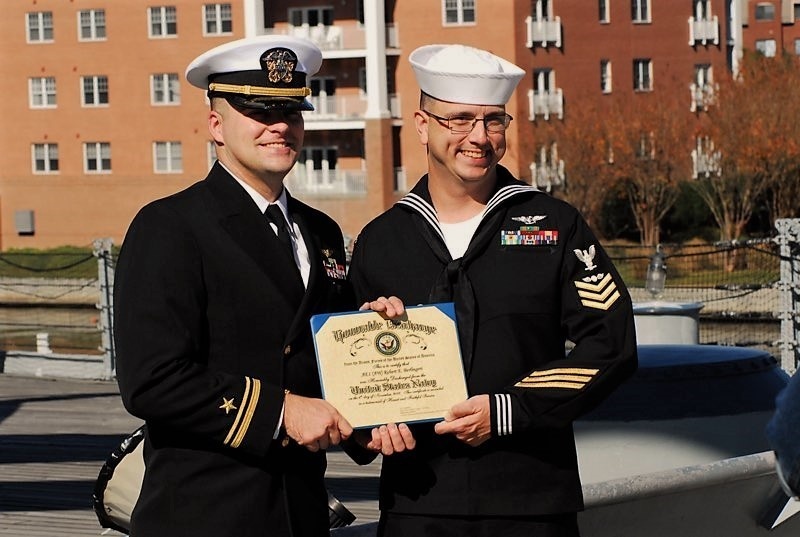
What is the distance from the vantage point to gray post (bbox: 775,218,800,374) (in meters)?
13.0

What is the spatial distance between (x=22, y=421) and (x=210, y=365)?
901cm

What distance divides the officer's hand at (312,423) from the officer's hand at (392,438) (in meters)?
0.08

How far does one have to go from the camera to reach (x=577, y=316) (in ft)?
13.2

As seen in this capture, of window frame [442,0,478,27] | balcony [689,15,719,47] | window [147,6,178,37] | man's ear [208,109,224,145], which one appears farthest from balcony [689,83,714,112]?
man's ear [208,109,224,145]

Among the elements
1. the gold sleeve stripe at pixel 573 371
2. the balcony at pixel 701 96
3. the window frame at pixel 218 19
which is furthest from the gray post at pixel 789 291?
the window frame at pixel 218 19

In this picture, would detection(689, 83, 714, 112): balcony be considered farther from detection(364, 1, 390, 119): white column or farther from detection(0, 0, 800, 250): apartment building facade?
detection(364, 1, 390, 119): white column

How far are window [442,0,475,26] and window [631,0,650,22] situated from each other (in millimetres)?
6324

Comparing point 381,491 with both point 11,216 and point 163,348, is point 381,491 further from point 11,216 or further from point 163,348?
point 11,216

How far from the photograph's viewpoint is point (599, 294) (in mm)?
3990

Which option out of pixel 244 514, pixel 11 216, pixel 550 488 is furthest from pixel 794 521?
pixel 11 216

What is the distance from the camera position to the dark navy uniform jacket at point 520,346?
3.96m

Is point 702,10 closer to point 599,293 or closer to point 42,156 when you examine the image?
point 42,156

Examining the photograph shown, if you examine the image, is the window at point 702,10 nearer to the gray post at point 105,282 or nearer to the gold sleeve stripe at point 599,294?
the gray post at point 105,282

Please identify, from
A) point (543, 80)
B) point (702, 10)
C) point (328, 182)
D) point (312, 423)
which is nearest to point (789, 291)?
point (312, 423)
